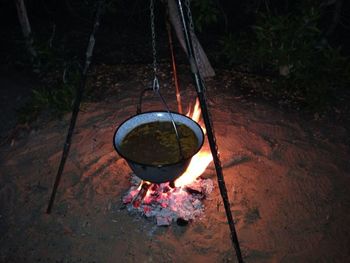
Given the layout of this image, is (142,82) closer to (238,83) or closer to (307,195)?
(238,83)

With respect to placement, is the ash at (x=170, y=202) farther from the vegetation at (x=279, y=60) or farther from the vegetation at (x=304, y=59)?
the vegetation at (x=304, y=59)

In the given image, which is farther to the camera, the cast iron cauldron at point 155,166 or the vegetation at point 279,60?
the vegetation at point 279,60

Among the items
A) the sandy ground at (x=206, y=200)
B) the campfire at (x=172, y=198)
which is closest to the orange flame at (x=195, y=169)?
the campfire at (x=172, y=198)

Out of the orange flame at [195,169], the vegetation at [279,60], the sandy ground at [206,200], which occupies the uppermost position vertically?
the vegetation at [279,60]

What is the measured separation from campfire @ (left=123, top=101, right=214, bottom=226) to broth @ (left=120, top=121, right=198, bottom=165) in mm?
711

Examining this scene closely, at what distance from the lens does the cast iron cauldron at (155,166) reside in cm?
236

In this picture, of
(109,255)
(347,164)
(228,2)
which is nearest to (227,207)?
(109,255)

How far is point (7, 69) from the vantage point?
5.82 metres

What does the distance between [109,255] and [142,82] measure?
300 cm

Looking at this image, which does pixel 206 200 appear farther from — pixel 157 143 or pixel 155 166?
pixel 155 166

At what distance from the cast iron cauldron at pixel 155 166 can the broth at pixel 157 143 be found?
0.04m

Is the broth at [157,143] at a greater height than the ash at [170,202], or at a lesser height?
greater

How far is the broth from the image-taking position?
2.56 meters

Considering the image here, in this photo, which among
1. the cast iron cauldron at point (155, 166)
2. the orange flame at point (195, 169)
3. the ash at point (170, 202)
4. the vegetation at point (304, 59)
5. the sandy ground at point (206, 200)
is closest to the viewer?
the cast iron cauldron at point (155, 166)
